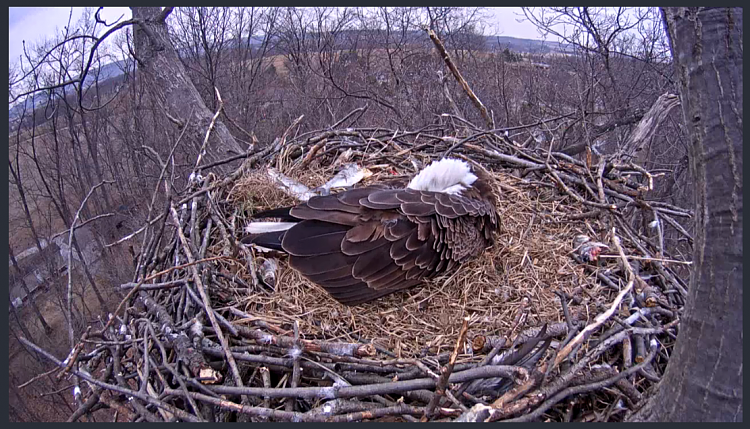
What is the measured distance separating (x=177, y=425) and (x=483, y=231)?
215cm

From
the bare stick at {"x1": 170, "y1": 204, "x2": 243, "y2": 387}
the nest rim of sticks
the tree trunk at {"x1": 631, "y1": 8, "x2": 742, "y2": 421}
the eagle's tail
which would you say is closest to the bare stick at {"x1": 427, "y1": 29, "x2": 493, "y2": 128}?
the nest rim of sticks

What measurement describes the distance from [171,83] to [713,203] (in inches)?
179

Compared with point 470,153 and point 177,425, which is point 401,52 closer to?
point 470,153

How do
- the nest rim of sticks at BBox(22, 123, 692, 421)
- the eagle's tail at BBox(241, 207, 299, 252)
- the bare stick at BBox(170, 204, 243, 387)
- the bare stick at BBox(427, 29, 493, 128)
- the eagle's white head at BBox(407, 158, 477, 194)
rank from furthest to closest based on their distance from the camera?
the bare stick at BBox(427, 29, 493, 128)
the eagle's white head at BBox(407, 158, 477, 194)
the eagle's tail at BBox(241, 207, 299, 252)
the bare stick at BBox(170, 204, 243, 387)
the nest rim of sticks at BBox(22, 123, 692, 421)

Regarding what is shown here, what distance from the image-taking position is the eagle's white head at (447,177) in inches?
136

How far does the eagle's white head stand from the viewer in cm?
347

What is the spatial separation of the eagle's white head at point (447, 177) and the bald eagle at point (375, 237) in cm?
24

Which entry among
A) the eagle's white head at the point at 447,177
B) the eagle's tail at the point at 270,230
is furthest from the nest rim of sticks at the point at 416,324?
the eagle's white head at the point at 447,177

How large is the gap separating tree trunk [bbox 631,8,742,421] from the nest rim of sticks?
522mm

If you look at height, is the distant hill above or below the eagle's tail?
above

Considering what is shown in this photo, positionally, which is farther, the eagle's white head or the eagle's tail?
the eagle's white head

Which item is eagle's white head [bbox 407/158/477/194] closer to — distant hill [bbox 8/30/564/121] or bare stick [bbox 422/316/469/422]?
bare stick [bbox 422/316/469/422]

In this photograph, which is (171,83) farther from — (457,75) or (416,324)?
(416,324)

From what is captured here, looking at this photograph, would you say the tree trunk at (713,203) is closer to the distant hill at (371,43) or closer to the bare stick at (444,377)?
the bare stick at (444,377)
